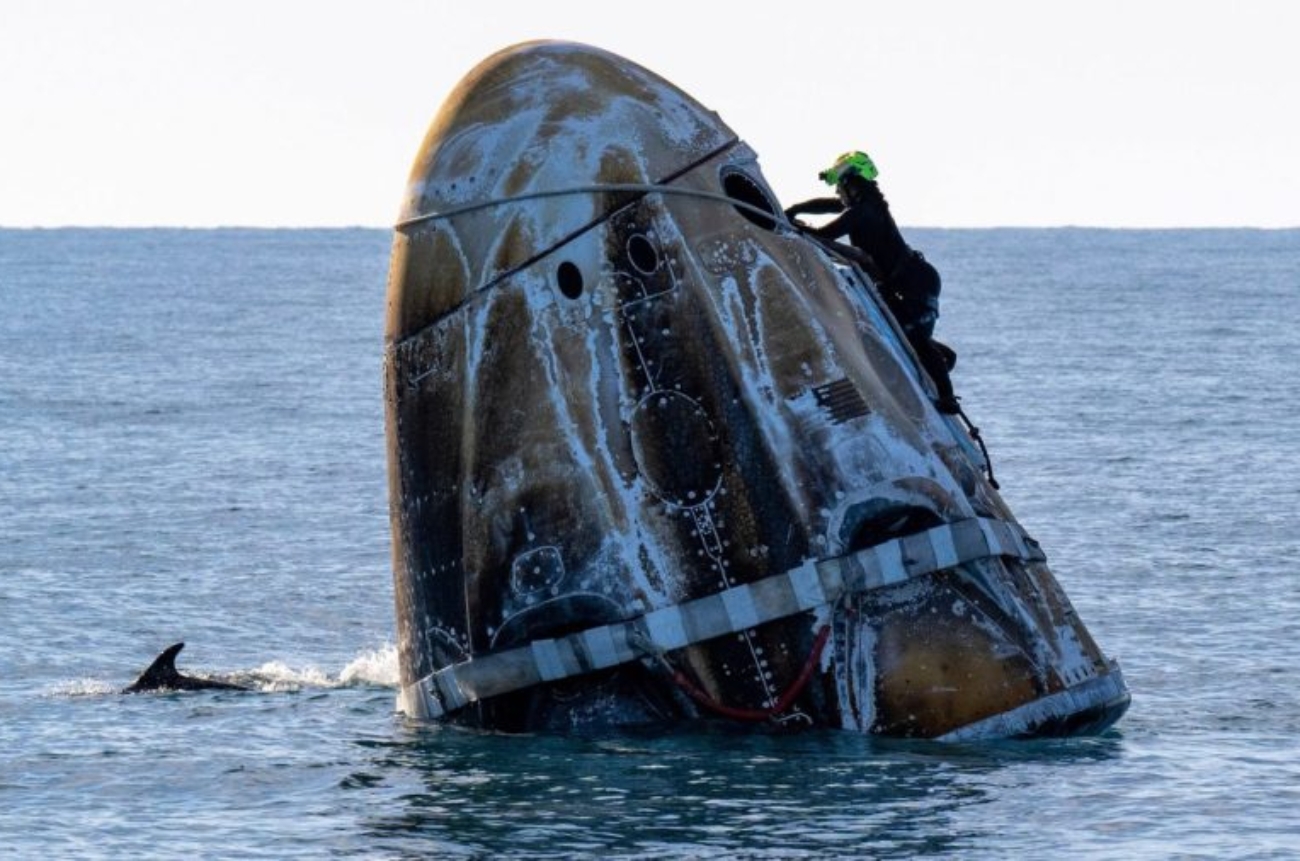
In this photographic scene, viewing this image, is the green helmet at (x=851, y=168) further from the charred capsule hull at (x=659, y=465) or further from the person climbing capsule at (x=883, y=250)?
the charred capsule hull at (x=659, y=465)

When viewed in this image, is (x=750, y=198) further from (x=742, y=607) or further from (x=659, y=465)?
(x=742, y=607)

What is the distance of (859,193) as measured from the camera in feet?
57.9

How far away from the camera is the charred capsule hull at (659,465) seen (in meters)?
15.9

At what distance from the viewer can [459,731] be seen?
1709 centimetres

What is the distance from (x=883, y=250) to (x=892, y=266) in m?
0.12

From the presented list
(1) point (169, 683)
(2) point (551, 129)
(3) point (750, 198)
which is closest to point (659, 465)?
(3) point (750, 198)

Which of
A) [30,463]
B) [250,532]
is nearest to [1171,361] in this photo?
[30,463]

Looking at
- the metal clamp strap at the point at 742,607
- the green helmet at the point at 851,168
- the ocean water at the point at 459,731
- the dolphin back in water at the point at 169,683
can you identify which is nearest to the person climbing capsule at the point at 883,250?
the green helmet at the point at 851,168

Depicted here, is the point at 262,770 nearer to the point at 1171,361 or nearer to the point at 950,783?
the point at 950,783

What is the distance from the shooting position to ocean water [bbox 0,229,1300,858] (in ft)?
51.1

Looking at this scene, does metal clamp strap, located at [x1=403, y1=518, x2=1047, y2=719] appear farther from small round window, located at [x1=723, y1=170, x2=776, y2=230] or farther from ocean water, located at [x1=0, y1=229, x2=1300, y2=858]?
small round window, located at [x1=723, y1=170, x2=776, y2=230]

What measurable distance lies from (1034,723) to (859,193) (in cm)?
370

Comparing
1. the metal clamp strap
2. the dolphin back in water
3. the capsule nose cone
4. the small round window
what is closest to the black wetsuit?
the small round window

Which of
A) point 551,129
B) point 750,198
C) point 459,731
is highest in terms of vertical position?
point 551,129
